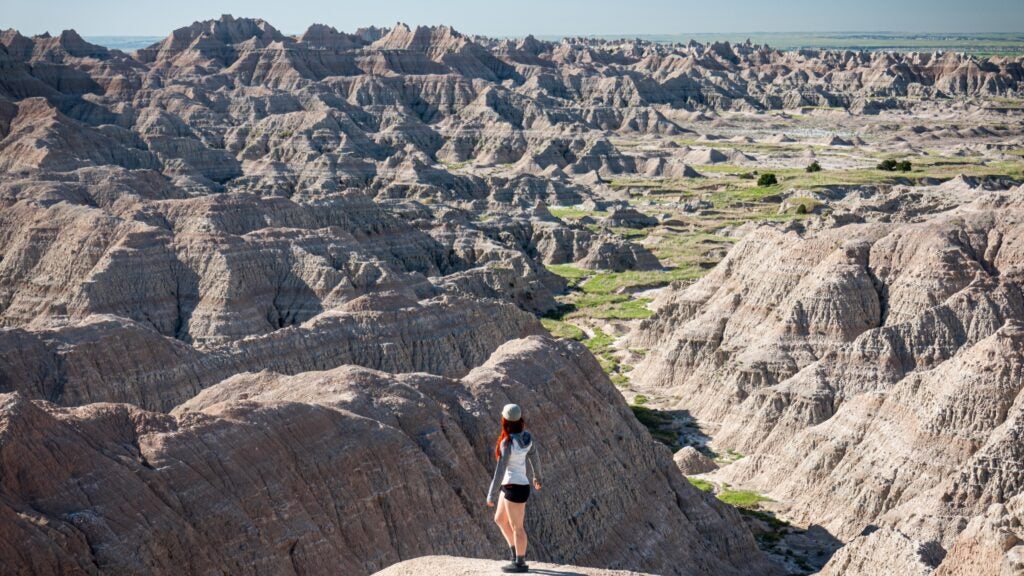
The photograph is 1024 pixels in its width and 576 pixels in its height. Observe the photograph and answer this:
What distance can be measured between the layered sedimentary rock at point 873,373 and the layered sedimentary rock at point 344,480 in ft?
21.5

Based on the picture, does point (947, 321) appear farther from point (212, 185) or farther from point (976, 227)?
point (212, 185)

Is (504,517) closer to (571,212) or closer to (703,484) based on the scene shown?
(703,484)

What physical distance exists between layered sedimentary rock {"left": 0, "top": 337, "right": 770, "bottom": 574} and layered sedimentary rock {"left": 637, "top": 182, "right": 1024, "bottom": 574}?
6553 millimetres

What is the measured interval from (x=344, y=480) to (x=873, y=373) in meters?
29.3

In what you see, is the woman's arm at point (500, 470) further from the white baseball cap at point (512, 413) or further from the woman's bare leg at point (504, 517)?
the white baseball cap at point (512, 413)

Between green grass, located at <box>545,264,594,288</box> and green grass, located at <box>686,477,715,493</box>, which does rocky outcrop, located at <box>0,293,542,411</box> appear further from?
green grass, located at <box>545,264,594,288</box>

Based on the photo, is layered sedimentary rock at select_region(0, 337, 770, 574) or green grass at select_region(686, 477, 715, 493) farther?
green grass at select_region(686, 477, 715, 493)

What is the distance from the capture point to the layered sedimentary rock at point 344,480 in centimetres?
2489

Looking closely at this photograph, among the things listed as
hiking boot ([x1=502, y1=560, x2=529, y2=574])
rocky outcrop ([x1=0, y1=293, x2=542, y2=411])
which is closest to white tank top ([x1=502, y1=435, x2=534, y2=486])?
hiking boot ([x1=502, y1=560, x2=529, y2=574])

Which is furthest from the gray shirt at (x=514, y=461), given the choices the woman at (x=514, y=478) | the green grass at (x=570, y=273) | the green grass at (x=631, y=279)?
the green grass at (x=570, y=273)

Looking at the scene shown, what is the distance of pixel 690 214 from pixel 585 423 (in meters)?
95.3

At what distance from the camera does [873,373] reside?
169 ft

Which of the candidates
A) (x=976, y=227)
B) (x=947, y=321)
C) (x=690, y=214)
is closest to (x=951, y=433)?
(x=947, y=321)

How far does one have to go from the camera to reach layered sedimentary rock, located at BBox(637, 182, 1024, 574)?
37406 mm
